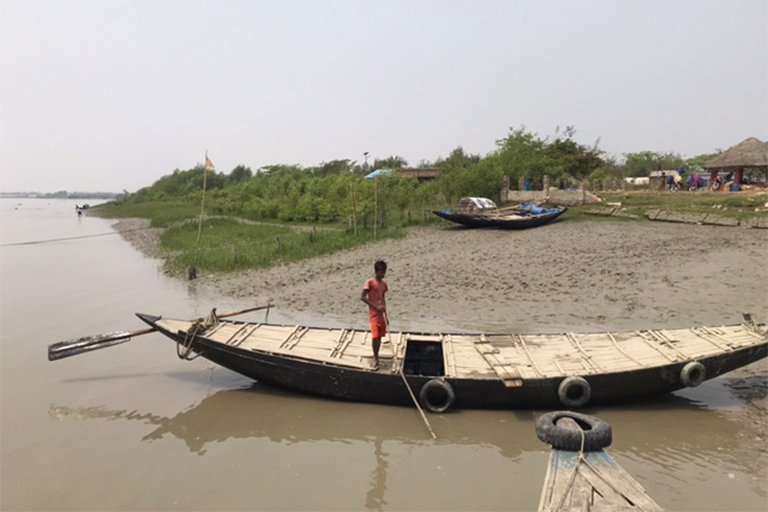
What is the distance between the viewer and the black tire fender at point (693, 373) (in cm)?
672

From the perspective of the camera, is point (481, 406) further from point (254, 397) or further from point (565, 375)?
point (254, 397)

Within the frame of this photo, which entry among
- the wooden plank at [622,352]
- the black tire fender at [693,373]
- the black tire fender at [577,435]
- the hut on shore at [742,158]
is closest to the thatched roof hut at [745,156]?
the hut on shore at [742,158]

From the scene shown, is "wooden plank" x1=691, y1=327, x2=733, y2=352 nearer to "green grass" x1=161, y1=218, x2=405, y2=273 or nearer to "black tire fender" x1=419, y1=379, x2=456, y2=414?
"black tire fender" x1=419, y1=379, x2=456, y2=414

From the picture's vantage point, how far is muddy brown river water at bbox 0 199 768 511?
→ 5621 millimetres

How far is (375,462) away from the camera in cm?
618

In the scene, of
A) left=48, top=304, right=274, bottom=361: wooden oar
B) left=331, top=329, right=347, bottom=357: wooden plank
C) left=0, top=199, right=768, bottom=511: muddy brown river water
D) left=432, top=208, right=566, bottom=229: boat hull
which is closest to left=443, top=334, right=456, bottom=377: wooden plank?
left=0, top=199, right=768, bottom=511: muddy brown river water

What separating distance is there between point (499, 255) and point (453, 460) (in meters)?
12.2

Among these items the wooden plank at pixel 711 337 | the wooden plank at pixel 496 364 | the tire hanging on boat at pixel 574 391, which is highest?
the wooden plank at pixel 711 337

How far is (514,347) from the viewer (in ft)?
26.0

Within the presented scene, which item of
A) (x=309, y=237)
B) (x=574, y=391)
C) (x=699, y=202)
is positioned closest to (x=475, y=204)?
(x=309, y=237)

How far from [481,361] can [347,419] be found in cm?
202

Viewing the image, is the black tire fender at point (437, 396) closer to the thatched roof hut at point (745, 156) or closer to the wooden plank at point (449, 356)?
the wooden plank at point (449, 356)

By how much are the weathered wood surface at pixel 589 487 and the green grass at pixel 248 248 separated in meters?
15.3

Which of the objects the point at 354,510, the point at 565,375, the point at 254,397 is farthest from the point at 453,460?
the point at 254,397
